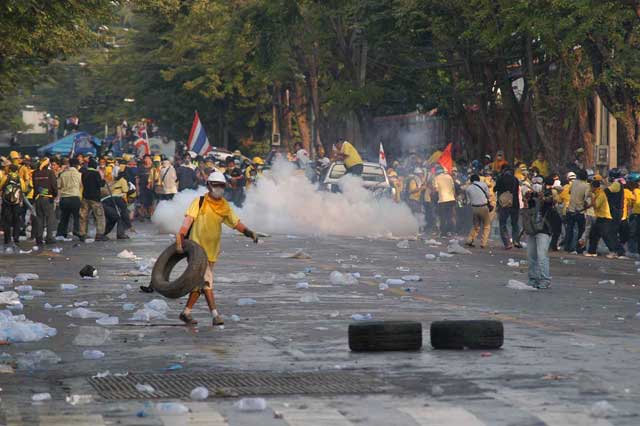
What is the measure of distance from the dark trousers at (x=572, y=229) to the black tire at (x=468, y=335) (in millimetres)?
18793

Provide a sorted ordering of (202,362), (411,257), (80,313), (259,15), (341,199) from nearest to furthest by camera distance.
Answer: (202,362)
(80,313)
(411,257)
(341,199)
(259,15)

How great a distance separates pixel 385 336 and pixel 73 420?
417cm

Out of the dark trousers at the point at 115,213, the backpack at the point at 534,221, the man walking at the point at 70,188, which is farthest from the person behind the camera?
the dark trousers at the point at 115,213

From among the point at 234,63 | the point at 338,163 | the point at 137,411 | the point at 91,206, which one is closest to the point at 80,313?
the point at 137,411

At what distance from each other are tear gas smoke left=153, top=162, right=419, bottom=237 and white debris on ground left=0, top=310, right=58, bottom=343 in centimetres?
2366

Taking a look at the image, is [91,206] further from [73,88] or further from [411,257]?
[73,88]

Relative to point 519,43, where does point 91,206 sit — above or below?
below

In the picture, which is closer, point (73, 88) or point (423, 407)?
point (423, 407)

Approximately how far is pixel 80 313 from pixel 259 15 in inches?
1598

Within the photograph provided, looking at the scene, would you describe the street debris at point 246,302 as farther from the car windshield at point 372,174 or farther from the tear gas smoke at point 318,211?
the car windshield at point 372,174

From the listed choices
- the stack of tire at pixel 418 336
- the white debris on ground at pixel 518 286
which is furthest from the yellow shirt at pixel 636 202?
the stack of tire at pixel 418 336

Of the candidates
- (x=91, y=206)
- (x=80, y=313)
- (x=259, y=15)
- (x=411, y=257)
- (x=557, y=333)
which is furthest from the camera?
(x=259, y=15)

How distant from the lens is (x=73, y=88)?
450 feet

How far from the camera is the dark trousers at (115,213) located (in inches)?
1350
